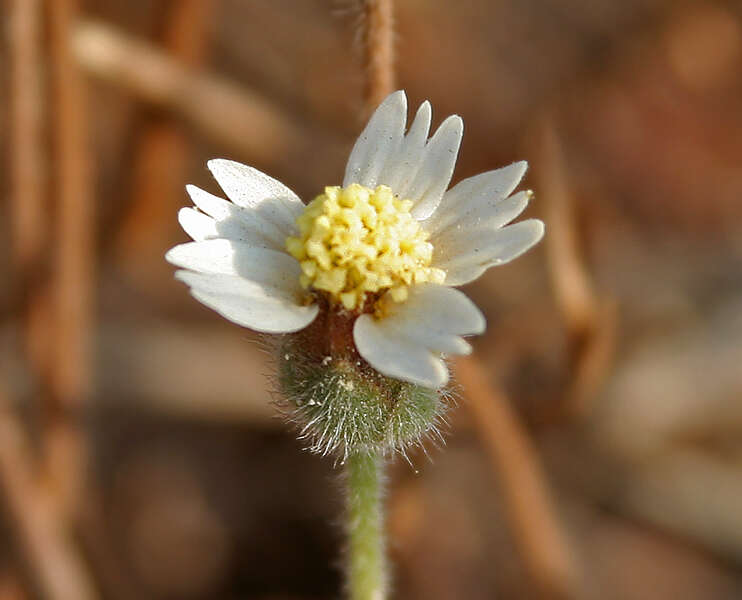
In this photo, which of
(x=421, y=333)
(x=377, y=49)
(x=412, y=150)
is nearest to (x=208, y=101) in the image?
(x=377, y=49)

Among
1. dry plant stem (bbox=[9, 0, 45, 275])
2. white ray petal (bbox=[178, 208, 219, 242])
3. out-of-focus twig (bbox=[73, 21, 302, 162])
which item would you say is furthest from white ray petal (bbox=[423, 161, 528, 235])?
out-of-focus twig (bbox=[73, 21, 302, 162])

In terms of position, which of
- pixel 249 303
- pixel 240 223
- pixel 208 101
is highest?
pixel 208 101

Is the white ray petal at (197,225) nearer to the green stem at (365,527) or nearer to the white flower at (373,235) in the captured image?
the white flower at (373,235)

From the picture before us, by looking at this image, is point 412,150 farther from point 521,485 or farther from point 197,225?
point 521,485

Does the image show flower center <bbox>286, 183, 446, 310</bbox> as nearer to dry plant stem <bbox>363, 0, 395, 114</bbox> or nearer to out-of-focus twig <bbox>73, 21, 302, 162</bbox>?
dry plant stem <bbox>363, 0, 395, 114</bbox>

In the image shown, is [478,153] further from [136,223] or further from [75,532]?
[75,532]

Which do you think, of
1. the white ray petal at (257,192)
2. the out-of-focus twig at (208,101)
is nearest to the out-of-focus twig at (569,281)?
the out-of-focus twig at (208,101)
